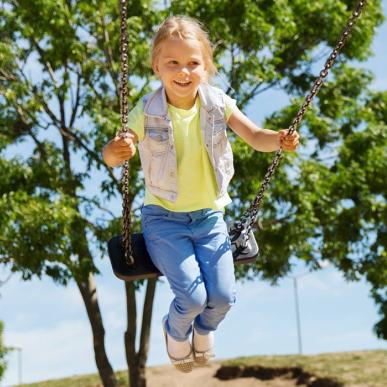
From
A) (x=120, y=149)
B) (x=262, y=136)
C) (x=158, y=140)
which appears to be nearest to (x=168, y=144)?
(x=158, y=140)

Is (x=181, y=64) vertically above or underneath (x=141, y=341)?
above

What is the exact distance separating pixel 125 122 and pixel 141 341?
11.5 metres

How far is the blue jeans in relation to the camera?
4051 millimetres

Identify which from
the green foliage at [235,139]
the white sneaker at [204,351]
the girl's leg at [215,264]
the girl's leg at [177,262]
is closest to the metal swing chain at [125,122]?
the girl's leg at [177,262]

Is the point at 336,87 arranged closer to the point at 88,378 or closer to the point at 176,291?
the point at 88,378

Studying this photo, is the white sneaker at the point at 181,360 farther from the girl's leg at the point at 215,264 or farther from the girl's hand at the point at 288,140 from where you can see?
the girl's hand at the point at 288,140

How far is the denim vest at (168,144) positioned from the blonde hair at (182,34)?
0.23 metres

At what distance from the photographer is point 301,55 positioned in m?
15.5

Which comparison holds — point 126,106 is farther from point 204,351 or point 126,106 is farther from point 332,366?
point 332,366

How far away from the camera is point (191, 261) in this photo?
4074mm

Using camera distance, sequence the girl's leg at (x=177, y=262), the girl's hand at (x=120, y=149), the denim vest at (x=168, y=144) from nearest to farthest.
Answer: the girl's hand at (x=120, y=149) < the girl's leg at (x=177, y=262) < the denim vest at (x=168, y=144)

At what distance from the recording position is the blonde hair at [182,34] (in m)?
4.09

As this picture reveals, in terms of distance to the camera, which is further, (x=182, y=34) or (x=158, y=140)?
(x=158, y=140)

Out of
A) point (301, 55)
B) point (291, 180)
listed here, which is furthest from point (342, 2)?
point (291, 180)
